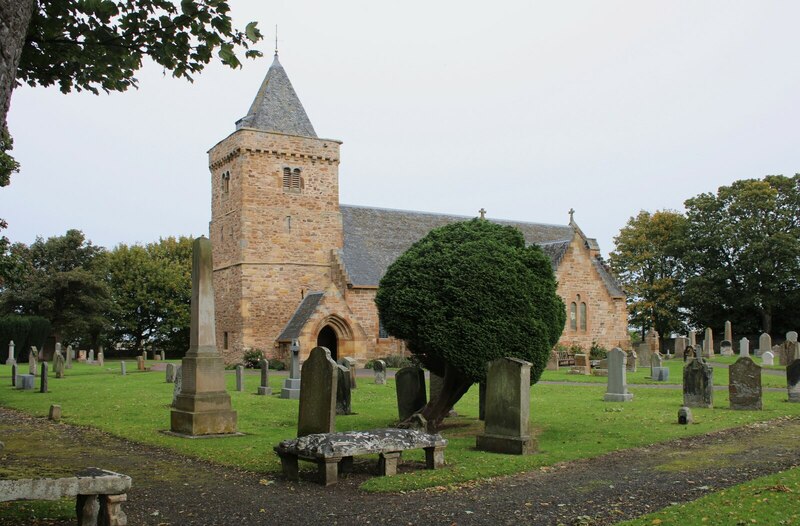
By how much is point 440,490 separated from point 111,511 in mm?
3749

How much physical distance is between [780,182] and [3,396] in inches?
2054

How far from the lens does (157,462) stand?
10.7 m

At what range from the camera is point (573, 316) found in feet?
145

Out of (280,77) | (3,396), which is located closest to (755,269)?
(280,77)

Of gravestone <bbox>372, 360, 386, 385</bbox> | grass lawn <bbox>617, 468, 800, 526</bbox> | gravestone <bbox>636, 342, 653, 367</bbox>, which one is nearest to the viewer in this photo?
grass lawn <bbox>617, 468, 800, 526</bbox>

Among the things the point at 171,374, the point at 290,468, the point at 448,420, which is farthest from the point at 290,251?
the point at 290,468

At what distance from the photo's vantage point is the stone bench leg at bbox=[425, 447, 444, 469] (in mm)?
9906

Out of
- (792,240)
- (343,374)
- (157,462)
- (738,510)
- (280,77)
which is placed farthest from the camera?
(792,240)

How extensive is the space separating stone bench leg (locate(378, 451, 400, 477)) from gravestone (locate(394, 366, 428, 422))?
5171mm

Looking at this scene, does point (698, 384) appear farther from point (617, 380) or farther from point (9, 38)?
point (9, 38)

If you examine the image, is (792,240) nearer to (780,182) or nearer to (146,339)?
(780,182)

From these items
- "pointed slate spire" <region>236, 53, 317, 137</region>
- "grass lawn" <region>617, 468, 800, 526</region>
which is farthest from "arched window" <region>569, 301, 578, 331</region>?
"grass lawn" <region>617, 468, 800, 526</region>

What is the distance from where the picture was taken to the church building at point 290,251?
129ft

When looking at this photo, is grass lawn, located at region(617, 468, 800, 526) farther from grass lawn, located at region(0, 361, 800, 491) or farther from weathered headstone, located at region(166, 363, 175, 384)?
weathered headstone, located at region(166, 363, 175, 384)
